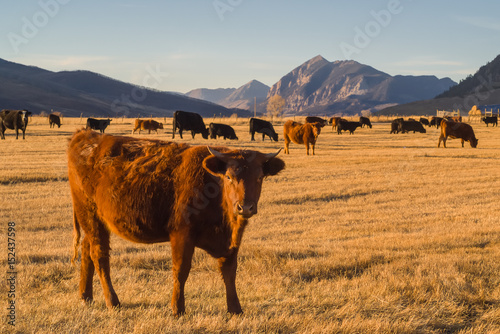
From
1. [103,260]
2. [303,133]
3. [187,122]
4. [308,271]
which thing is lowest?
[308,271]

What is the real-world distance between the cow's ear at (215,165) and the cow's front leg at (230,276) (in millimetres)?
809

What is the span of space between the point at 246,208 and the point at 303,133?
23.8m

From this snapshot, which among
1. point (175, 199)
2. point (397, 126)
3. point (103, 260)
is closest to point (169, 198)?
point (175, 199)

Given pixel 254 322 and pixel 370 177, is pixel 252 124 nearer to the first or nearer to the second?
pixel 370 177

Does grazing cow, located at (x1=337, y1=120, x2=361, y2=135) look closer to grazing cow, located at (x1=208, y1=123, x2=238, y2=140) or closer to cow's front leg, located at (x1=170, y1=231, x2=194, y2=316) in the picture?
grazing cow, located at (x1=208, y1=123, x2=238, y2=140)

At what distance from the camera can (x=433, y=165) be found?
71.8 ft

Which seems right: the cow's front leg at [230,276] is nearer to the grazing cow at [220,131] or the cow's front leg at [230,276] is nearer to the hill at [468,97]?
the grazing cow at [220,131]

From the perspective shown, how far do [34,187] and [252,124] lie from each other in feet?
86.9

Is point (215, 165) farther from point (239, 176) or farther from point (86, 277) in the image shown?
point (86, 277)

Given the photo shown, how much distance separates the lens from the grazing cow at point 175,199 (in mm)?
4516

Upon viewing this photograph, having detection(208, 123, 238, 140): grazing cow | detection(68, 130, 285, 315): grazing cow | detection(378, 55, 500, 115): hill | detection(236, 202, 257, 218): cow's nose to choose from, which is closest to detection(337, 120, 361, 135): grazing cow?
detection(208, 123, 238, 140): grazing cow

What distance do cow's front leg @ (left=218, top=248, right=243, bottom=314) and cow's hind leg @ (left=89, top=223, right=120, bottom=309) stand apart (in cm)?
132

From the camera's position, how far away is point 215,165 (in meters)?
4.53

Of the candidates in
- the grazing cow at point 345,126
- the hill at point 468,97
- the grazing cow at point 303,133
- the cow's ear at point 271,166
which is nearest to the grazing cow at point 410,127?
the grazing cow at point 345,126
